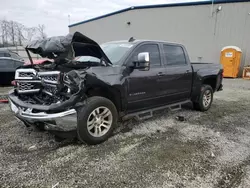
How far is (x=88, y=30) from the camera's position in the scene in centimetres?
2494

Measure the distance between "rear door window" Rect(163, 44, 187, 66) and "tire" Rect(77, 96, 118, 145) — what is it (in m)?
1.87

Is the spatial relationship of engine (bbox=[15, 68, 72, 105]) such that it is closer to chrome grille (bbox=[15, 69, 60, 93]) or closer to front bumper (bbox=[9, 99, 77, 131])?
chrome grille (bbox=[15, 69, 60, 93])

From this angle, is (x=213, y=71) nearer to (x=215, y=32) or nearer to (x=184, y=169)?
(x=184, y=169)

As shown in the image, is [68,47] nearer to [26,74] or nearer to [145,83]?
[26,74]

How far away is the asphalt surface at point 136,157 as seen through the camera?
2.58 m

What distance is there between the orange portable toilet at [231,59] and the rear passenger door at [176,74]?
377 inches

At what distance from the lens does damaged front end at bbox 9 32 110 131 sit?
10.1 ft

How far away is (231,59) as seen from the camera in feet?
43.2

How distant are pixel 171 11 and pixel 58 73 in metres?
15.0

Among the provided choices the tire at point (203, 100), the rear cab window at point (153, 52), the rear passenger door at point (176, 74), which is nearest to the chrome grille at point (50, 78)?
the rear cab window at point (153, 52)

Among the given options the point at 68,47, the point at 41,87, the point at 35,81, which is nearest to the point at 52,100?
the point at 41,87

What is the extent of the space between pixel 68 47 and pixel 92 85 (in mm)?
701

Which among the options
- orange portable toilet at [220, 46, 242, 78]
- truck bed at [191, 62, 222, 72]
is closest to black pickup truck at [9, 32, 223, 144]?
truck bed at [191, 62, 222, 72]

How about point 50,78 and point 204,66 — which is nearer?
point 50,78
